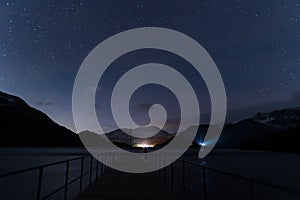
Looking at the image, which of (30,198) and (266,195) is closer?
(30,198)

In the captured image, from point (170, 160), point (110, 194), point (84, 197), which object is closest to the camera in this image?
point (84, 197)

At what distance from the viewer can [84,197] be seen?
6617 mm

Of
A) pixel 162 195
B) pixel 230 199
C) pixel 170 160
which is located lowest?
pixel 230 199

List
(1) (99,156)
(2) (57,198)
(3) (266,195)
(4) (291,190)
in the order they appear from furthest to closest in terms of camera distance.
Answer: (3) (266,195) → (2) (57,198) → (1) (99,156) → (4) (291,190)

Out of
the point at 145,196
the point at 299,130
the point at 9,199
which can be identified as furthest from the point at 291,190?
the point at 299,130

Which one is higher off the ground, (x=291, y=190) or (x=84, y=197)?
(x=291, y=190)

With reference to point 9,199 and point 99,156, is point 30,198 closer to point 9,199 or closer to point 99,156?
point 9,199

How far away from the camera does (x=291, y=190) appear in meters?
1.91

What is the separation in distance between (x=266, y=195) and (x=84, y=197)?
28.8 metres

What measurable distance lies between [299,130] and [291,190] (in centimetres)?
15901

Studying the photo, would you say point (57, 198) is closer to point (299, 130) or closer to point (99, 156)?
point (99, 156)

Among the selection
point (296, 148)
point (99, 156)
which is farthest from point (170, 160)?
point (296, 148)

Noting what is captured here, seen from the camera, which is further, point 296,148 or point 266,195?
point 296,148

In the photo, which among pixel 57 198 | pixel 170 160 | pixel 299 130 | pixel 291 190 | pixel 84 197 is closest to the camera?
pixel 291 190
